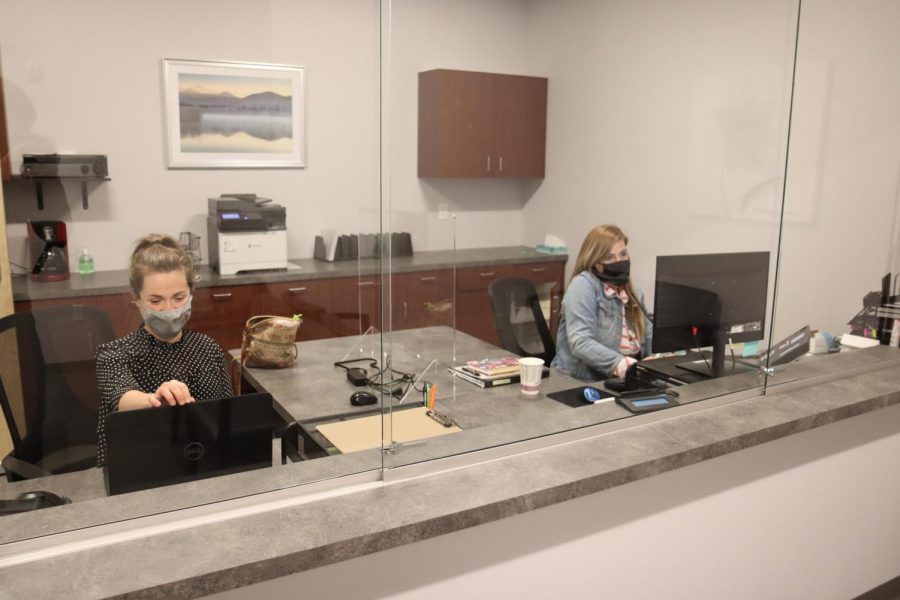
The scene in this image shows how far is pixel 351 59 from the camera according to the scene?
5.98 feet

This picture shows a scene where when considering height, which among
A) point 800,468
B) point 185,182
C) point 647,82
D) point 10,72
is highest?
point 647,82

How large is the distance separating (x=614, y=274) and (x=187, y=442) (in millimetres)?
1929

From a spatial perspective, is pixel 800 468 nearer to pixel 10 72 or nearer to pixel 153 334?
pixel 153 334

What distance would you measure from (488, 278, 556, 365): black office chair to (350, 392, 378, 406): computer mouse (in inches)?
37.2

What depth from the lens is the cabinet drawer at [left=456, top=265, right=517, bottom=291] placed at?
228 cm

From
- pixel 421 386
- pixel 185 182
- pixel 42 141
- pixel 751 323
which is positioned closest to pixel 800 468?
pixel 751 323

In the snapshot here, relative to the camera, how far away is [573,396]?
2.18 metres

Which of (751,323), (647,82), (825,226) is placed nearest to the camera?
(751,323)

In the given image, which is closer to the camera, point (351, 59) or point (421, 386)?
point (421, 386)

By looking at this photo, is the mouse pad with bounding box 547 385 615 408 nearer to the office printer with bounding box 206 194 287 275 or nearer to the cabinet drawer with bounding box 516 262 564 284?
the cabinet drawer with bounding box 516 262 564 284

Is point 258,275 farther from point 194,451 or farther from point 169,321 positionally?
point 194,451

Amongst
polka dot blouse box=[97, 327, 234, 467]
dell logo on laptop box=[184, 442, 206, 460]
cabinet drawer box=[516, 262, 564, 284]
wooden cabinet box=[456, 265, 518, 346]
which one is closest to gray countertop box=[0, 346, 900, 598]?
dell logo on laptop box=[184, 442, 206, 460]

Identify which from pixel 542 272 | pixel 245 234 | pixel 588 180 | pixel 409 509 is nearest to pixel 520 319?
pixel 542 272

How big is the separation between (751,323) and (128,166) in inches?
74.4
